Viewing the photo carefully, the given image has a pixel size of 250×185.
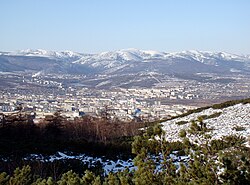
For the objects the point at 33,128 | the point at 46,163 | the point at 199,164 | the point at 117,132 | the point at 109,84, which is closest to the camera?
the point at 199,164

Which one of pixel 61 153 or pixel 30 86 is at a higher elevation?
pixel 61 153

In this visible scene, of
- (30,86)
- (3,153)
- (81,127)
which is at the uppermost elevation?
(3,153)

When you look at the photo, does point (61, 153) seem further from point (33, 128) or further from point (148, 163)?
point (148, 163)

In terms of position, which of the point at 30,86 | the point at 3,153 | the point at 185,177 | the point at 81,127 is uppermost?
the point at 185,177

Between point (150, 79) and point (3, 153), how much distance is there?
11339 cm

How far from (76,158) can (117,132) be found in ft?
35.0

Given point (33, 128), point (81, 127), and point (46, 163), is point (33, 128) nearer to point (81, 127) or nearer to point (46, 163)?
point (81, 127)

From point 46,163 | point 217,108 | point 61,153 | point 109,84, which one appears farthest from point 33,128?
point 109,84

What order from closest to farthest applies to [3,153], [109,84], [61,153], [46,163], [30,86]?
[46,163], [3,153], [61,153], [30,86], [109,84]

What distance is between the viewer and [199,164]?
5.28m

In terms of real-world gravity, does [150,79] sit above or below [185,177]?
below

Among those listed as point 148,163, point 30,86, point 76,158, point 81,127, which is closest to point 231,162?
point 148,163

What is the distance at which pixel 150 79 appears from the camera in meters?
127

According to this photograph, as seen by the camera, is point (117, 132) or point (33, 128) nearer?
point (33, 128)
